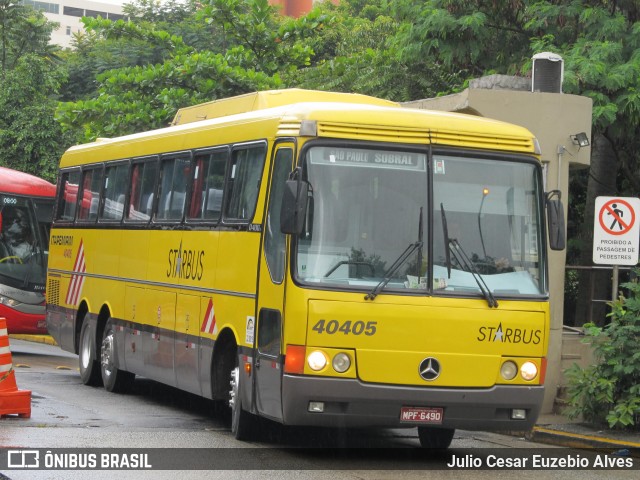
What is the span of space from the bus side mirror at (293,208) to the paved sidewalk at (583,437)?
4.56m

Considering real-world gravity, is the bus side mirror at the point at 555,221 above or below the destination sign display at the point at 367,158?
below

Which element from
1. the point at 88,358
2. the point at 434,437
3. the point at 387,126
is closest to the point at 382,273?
the point at 387,126

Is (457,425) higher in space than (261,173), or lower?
lower

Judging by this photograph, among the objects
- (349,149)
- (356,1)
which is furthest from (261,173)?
(356,1)

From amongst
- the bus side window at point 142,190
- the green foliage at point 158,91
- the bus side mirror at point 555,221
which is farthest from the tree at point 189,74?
the bus side mirror at point 555,221

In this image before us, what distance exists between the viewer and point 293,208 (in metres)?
10.5

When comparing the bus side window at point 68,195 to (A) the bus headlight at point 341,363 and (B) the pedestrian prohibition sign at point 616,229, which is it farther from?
(A) the bus headlight at point 341,363

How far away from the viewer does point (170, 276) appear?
47.4ft

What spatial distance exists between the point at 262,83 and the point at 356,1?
2813cm

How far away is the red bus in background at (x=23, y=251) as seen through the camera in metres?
24.2

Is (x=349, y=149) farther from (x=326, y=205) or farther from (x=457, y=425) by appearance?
(x=457, y=425)

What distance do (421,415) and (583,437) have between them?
3351 mm

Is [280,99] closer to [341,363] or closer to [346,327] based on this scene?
[346,327]

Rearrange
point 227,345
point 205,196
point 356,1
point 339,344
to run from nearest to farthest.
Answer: point 339,344, point 227,345, point 205,196, point 356,1
